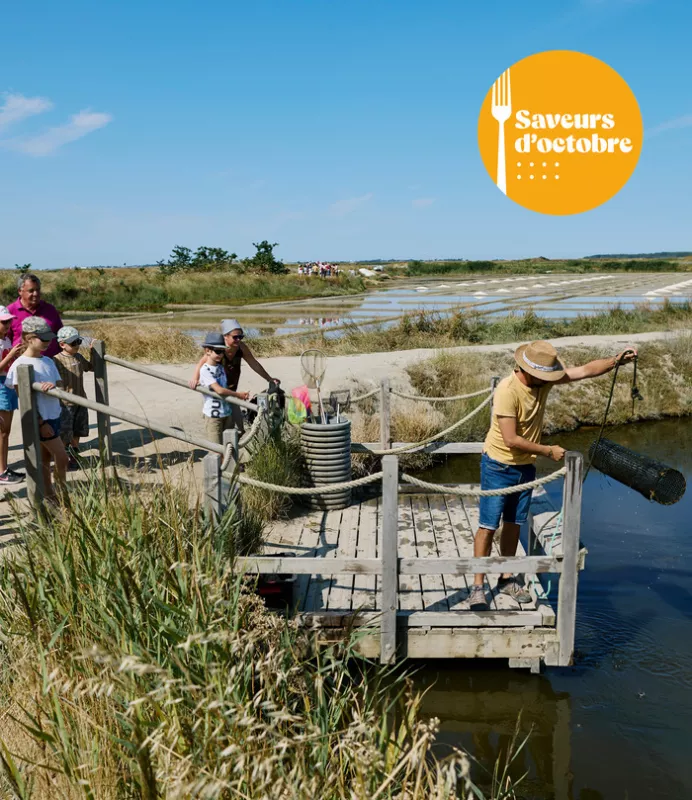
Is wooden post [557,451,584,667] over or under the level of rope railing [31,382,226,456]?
under

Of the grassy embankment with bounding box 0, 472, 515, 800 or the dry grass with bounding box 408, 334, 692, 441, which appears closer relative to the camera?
the grassy embankment with bounding box 0, 472, 515, 800

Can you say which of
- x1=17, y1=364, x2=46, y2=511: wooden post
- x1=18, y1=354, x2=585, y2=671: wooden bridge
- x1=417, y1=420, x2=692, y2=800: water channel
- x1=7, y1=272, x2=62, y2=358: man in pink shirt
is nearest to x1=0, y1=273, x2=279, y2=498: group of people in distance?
x1=7, y1=272, x2=62, y2=358: man in pink shirt

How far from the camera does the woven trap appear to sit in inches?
217

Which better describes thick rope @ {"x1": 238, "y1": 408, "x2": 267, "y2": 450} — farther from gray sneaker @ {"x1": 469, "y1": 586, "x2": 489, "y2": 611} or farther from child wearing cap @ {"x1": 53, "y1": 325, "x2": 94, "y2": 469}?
child wearing cap @ {"x1": 53, "y1": 325, "x2": 94, "y2": 469}

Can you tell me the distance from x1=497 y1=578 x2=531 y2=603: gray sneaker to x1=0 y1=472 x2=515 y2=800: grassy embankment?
1605 millimetres

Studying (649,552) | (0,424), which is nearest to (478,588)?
(649,552)

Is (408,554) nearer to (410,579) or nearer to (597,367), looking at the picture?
(410,579)

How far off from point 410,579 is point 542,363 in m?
2.19

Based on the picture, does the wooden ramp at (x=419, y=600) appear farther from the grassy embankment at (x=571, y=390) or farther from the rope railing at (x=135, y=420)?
the grassy embankment at (x=571, y=390)

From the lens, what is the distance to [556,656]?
5.53 metres

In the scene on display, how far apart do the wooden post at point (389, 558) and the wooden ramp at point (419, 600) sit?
0.11 m

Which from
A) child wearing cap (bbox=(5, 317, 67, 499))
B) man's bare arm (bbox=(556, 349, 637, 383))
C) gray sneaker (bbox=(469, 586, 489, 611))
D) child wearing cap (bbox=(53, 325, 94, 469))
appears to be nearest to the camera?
man's bare arm (bbox=(556, 349, 637, 383))

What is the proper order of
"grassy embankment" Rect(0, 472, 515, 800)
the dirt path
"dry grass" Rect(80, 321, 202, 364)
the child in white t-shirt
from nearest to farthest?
1. "grassy embankment" Rect(0, 472, 515, 800)
2. the child in white t-shirt
3. the dirt path
4. "dry grass" Rect(80, 321, 202, 364)

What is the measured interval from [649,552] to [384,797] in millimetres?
5984
